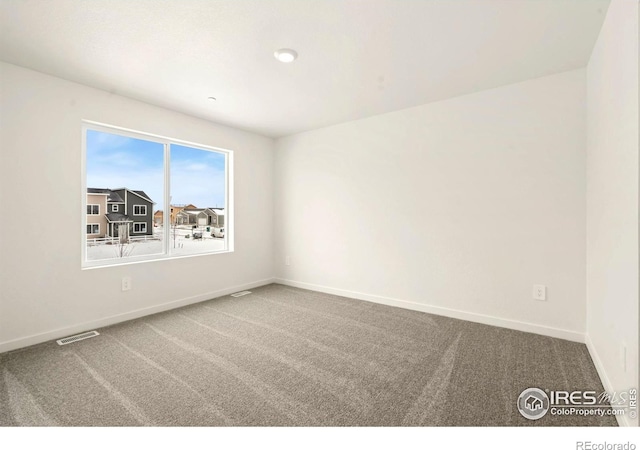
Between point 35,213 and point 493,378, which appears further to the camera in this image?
point 35,213

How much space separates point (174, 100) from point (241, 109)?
730 millimetres

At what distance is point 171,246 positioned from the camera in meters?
3.82

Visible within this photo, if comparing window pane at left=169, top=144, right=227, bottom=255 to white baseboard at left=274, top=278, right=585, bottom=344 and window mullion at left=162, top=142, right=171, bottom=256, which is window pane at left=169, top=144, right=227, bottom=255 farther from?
white baseboard at left=274, top=278, right=585, bottom=344

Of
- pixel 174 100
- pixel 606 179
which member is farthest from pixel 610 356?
pixel 174 100

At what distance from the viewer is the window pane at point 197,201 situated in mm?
3877

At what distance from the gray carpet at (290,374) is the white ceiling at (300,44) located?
242cm

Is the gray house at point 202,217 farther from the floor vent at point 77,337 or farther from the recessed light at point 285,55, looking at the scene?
the recessed light at point 285,55

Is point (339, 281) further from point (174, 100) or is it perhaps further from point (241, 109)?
point (174, 100)

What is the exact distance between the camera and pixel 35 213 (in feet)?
8.64

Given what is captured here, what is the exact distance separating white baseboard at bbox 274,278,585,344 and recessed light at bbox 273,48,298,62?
2885 millimetres

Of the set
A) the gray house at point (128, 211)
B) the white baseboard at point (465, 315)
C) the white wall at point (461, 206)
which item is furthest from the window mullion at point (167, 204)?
the white baseboard at point (465, 315)

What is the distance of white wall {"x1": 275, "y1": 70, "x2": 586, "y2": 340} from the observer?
270 cm

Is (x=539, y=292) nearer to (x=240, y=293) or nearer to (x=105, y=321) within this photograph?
(x=240, y=293)
